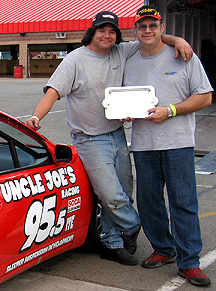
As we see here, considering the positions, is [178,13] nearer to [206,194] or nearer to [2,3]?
[206,194]

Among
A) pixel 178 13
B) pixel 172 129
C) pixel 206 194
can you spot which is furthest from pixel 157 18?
pixel 178 13

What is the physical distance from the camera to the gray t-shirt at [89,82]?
3.91m

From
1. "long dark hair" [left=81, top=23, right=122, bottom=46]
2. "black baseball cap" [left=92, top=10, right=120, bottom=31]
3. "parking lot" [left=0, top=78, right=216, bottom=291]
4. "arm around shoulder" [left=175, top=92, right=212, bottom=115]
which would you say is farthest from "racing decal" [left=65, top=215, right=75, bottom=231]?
"black baseball cap" [left=92, top=10, right=120, bottom=31]

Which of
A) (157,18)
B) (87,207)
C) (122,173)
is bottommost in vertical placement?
(87,207)

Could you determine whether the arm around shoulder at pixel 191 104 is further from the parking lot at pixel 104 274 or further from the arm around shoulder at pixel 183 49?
the parking lot at pixel 104 274

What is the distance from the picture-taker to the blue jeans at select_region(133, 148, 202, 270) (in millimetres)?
3734

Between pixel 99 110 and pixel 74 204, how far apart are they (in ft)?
2.46

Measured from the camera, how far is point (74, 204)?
12.5 feet

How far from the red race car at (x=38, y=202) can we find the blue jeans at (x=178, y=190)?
0.47 metres

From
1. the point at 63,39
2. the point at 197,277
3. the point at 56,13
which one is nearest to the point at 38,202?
the point at 197,277

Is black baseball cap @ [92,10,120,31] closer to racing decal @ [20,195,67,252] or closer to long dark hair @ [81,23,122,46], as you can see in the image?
long dark hair @ [81,23,122,46]

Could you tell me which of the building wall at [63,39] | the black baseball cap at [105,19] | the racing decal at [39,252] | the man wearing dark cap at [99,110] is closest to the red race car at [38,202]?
the racing decal at [39,252]

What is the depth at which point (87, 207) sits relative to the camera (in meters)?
4.01

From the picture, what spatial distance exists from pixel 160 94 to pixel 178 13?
10.5 metres
